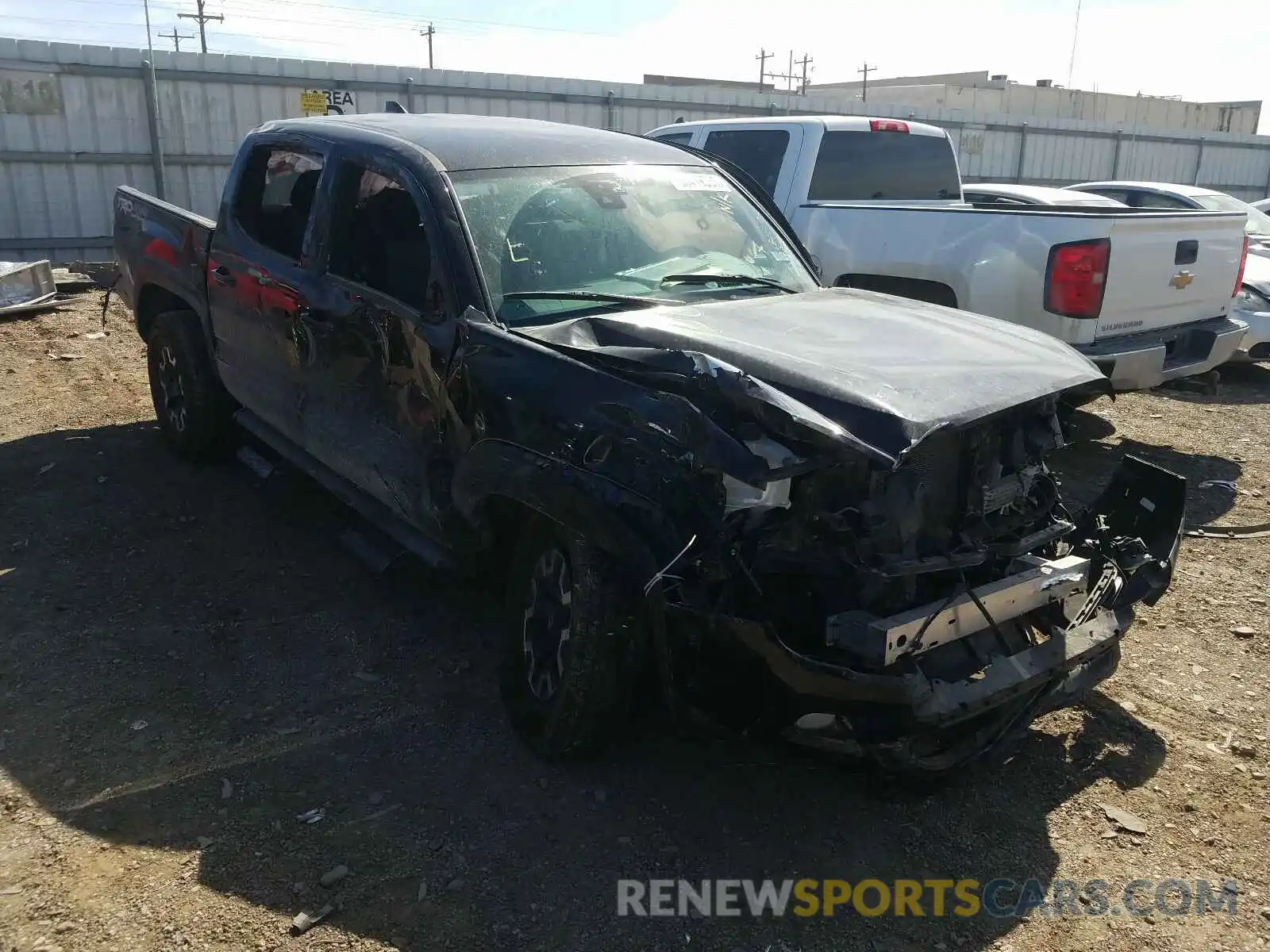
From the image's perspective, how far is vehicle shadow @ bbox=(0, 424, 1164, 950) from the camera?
9.10 ft

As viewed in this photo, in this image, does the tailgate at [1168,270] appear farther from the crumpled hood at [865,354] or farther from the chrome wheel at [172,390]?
the chrome wheel at [172,390]

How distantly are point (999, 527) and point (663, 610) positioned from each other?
113 centimetres

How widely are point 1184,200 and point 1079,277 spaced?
6350 millimetres

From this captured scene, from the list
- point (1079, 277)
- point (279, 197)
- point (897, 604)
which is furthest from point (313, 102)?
point (897, 604)

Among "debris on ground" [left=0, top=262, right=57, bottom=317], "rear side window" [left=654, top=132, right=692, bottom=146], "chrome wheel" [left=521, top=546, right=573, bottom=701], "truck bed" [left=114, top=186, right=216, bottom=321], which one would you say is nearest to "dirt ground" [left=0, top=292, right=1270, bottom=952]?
"chrome wheel" [left=521, top=546, right=573, bottom=701]

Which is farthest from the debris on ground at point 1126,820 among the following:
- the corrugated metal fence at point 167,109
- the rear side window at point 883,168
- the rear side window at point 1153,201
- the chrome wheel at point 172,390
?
the corrugated metal fence at point 167,109

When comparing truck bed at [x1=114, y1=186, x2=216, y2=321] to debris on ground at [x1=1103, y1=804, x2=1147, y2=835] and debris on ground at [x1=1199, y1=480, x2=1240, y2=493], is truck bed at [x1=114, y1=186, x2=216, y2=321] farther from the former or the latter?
debris on ground at [x1=1199, y1=480, x2=1240, y2=493]

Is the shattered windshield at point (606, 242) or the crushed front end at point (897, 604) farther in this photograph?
the shattered windshield at point (606, 242)

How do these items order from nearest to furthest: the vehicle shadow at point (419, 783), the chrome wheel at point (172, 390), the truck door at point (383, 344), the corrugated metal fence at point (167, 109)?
the vehicle shadow at point (419, 783) < the truck door at point (383, 344) < the chrome wheel at point (172, 390) < the corrugated metal fence at point (167, 109)

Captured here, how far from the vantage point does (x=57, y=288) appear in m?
11.1

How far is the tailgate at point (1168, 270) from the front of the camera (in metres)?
5.61

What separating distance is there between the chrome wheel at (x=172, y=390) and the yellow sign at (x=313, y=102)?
28.8ft

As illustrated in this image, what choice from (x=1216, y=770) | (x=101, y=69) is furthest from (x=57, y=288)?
(x=1216, y=770)
